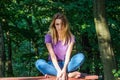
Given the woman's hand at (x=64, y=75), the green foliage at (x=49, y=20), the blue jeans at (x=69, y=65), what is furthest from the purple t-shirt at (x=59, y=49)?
the green foliage at (x=49, y=20)

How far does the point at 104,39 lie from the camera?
1000cm

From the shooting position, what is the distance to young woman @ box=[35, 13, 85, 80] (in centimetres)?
612

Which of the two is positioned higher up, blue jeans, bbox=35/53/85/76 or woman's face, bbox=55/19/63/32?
woman's face, bbox=55/19/63/32

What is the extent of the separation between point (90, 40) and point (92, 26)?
122 inches

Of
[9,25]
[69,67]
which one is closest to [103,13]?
[69,67]

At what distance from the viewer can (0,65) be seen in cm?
1111

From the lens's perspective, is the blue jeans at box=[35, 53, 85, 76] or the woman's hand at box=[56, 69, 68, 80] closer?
the woman's hand at box=[56, 69, 68, 80]

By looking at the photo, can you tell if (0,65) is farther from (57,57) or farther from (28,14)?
(57,57)

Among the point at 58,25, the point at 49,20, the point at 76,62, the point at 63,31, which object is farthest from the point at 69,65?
the point at 49,20

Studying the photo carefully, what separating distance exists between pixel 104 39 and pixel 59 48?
3962mm

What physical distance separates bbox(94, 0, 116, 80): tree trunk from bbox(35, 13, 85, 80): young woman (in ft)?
12.2

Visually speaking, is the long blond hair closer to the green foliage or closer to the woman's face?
the woman's face

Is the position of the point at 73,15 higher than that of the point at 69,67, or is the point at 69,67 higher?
the point at 73,15

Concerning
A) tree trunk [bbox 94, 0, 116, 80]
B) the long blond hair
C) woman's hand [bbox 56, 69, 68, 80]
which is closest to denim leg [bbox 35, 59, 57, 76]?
Answer: woman's hand [bbox 56, 69, 68, 80]
